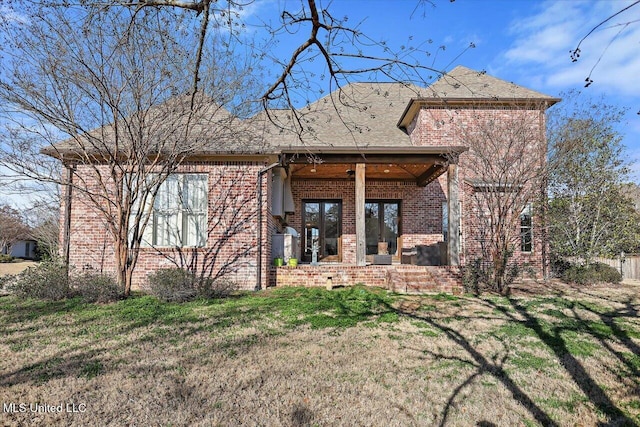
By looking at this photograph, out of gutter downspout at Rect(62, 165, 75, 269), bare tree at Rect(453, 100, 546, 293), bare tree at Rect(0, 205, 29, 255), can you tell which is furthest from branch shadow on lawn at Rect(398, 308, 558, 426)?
bare tree at Rect(0, 205, 29, 255)

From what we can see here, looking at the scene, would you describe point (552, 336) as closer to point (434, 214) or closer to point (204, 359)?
point (204, 359)

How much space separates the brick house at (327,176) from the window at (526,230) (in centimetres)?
5

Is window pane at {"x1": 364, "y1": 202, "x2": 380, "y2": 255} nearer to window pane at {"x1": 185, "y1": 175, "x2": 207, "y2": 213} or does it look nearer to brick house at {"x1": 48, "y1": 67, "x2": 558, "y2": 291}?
brick house at {"x1": 48, "y1": 67, "x2": 558, "y2": 291}

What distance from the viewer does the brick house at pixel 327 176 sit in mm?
9648

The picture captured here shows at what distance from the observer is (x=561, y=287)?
390 inches

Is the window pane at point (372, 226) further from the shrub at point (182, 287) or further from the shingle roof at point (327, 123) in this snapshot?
the shrub at point (182, 287)

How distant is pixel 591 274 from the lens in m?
10.5

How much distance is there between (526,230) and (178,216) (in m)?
9.98

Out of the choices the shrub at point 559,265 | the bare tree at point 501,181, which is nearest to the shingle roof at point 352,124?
the bare tree at point 501,181

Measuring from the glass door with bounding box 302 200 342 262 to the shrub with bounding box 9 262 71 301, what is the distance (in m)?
7.64

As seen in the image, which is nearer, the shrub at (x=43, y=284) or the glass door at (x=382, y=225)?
the shrub at (x=43, y=284)

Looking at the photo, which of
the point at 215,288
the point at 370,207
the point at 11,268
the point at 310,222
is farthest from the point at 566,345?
the point at 11,268

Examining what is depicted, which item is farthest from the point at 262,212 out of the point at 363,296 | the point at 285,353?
the point at 285,353

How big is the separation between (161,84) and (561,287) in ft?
33.6
